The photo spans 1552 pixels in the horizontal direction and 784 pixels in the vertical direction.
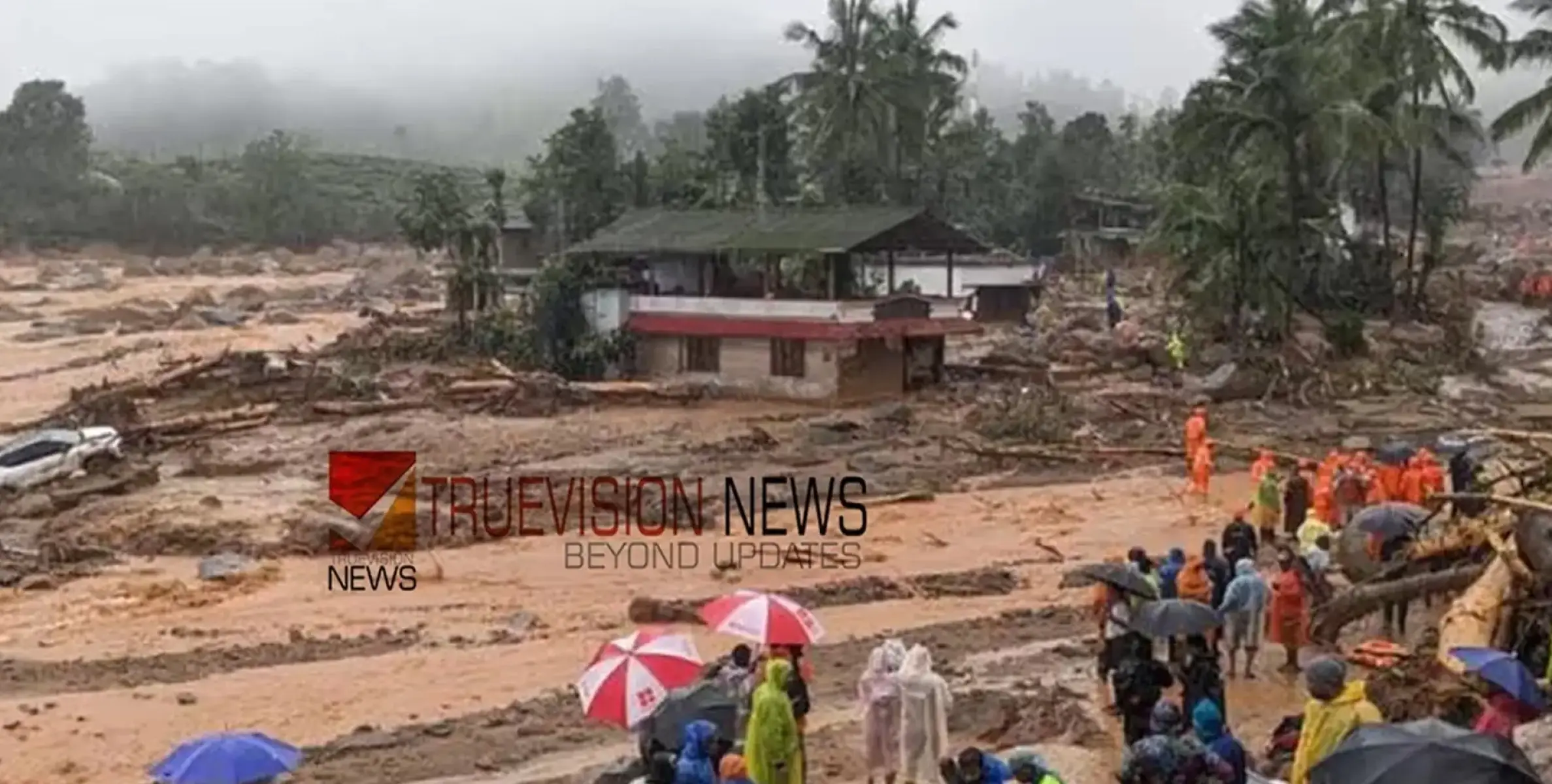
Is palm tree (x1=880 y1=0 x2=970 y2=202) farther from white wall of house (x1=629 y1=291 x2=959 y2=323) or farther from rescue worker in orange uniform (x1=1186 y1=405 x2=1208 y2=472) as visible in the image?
rescue worker in orange uniform (x1=1186 y1=405 x2=1208 y2=472)

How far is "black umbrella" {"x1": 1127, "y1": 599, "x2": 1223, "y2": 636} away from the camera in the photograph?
1209cm

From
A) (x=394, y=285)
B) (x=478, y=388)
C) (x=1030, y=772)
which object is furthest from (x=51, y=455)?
(x=394, y=285)

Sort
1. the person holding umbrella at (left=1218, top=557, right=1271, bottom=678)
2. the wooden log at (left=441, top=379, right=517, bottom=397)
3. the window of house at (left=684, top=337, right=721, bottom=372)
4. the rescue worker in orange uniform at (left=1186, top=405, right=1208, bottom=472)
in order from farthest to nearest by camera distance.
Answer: the window of house at (left=684, top=337, right=721, bottom=372) < the wooden log at (left=441, top=379, right=517, bottom=397) < the rescue worker in orange uniform at (left=1186, top=405, right=1208, bottom=472) < the person holding umbrella at (left=1218, top=557, right=1271, bottom=678)

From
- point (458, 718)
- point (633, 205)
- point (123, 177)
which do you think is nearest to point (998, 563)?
point (458, 718)

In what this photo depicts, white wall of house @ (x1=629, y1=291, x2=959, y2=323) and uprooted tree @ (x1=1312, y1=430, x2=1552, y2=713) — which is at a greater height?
white wall of house @ (x1=629, y1=291, x2=959, y2=323)

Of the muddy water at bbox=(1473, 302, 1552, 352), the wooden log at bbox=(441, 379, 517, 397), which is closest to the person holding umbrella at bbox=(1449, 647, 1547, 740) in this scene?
the wooden log at bbox=(441, 379, 517, 397)

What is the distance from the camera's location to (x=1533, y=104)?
139 ft

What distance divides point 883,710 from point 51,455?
2119cm

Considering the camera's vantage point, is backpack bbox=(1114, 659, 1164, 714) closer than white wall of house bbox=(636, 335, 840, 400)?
Yes

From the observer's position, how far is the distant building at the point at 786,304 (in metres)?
36.6

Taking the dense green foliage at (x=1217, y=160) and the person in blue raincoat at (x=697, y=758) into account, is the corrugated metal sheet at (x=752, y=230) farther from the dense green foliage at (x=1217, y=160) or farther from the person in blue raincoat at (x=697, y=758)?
the person in blue raincoat at (x=697, y=758)

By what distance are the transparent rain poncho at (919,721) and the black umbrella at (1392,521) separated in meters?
6.54

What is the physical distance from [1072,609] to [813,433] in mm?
14007

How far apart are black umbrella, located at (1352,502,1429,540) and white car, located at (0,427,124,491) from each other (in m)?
21.3
